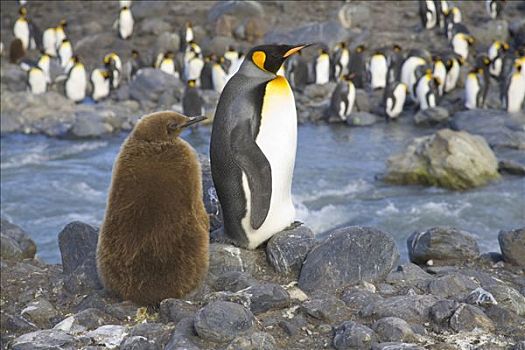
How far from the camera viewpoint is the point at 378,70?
19688mm

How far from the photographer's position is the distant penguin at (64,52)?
2298 cm

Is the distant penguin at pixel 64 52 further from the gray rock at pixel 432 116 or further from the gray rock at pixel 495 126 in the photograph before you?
the gray rock at pixel 495 126

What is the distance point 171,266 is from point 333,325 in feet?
2.74

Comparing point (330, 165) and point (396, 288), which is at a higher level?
point (396, 288)

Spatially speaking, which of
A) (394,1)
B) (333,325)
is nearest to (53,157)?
(333,325)

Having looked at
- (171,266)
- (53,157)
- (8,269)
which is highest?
(171,266)

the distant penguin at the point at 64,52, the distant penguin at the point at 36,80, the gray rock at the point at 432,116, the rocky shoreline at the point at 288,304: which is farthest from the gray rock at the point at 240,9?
the rocky shoreline at the point at 288,304

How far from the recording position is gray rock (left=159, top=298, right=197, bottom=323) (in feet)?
13.6

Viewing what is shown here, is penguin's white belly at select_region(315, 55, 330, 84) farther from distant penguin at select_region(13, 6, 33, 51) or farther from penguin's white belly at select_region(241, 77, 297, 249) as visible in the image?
penguin's white belly at select_region(241, 77, 297, 249)

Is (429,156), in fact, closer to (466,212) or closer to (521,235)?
(466,212)

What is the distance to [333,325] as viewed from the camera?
404cm

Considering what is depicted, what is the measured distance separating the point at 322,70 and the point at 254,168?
15337 millimetres

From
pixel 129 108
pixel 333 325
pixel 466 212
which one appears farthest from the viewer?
pixel 129 108

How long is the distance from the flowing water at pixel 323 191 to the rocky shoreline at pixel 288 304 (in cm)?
441
